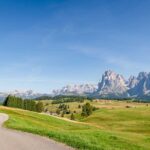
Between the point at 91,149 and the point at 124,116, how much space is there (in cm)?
15664

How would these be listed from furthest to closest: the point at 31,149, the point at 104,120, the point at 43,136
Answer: the point at 104,120 → the point at 43,136 → the point at 31,149

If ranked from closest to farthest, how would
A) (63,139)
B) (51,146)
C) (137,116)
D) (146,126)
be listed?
1. (51,146)
2. (63,139)
3. (146,126)
4. (137,116)

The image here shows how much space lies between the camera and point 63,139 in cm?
2778

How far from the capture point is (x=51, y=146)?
24.7 metres

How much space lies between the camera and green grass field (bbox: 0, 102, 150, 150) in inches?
1135

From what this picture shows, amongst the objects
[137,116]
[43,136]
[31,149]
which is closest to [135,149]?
[43,136]

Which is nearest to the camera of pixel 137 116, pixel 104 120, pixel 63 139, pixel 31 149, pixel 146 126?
pixel 31 149

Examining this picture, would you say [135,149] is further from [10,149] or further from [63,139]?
[10,149]

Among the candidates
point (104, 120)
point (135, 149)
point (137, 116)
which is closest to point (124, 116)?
point (137, 116)

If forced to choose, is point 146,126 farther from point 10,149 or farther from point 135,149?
point 10,149

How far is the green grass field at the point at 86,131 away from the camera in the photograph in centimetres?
2883

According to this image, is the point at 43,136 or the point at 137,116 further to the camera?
the point at 137,116

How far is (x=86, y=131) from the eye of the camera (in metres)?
49.7

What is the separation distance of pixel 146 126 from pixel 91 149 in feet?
343
